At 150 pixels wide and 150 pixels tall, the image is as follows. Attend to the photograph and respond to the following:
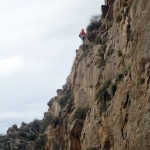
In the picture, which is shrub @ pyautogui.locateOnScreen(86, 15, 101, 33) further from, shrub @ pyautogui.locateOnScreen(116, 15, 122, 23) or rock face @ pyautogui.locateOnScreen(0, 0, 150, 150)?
shrub @ pyautogui.locateOnScreen(116, 15, 122, 23)

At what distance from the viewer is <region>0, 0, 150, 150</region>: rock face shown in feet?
124

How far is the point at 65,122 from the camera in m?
60.8

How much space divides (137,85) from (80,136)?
16.4 meters

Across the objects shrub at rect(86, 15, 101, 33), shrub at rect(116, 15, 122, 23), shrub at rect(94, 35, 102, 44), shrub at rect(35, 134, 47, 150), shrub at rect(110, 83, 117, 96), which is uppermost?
shrub at rect(86, 15, 101, 33)

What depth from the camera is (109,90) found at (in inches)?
1767

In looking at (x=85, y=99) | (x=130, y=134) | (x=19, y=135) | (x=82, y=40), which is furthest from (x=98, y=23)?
(x=130, y=134)

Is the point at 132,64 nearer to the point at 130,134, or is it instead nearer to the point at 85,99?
the point at 130,134

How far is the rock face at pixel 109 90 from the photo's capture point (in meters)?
37.7

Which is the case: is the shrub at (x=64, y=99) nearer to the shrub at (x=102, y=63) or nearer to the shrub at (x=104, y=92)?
the shrub at (x=102, y=63)

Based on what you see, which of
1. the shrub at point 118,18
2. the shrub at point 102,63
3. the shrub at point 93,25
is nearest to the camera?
the shrub at point 118,18

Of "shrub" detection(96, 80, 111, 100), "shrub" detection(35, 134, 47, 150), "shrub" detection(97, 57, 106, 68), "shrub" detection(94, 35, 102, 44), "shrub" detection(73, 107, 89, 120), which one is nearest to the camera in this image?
"shrub" detection(96, 80, 111, 100)

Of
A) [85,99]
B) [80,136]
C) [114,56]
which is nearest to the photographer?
[114,56]

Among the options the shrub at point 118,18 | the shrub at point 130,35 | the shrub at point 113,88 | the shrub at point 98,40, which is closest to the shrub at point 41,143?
the shrub at point 98,40

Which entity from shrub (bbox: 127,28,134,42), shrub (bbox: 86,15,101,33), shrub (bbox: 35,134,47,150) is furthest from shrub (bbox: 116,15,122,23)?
shrub (bbox: 35,134,47,150)
